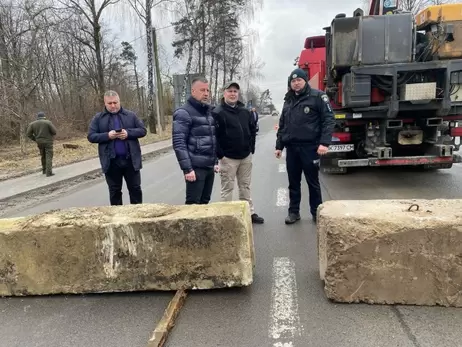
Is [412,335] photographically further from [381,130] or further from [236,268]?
[381,130]

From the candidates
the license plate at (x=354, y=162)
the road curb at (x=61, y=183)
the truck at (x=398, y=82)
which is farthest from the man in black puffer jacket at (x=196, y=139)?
the road curb at (x=61, y=183)

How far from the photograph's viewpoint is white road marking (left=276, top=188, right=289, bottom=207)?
660 cm

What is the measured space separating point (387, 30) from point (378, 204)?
4683 millimetres

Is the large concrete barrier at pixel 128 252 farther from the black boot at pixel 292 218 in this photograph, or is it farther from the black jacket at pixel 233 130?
the black boot at pixel 292 218

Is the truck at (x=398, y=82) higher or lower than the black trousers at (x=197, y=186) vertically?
higher

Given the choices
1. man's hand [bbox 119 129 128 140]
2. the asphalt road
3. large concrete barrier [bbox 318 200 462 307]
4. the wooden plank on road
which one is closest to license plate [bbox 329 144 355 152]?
the asphalt road

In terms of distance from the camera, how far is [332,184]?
7.80 m

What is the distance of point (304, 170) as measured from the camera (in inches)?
207

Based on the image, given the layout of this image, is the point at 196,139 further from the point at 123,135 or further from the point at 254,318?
the point at 254,318

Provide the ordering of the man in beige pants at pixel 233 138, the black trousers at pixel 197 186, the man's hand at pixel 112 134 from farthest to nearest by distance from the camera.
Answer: the man in beige pants at pixel 233 138 < the man's hand at pixel 112 134 < the black trousers at pixel 197 186

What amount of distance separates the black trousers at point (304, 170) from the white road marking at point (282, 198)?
1101 mm

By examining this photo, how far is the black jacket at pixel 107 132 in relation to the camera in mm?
4977

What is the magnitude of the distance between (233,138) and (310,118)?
986mm

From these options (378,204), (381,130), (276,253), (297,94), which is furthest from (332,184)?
(378,204)
